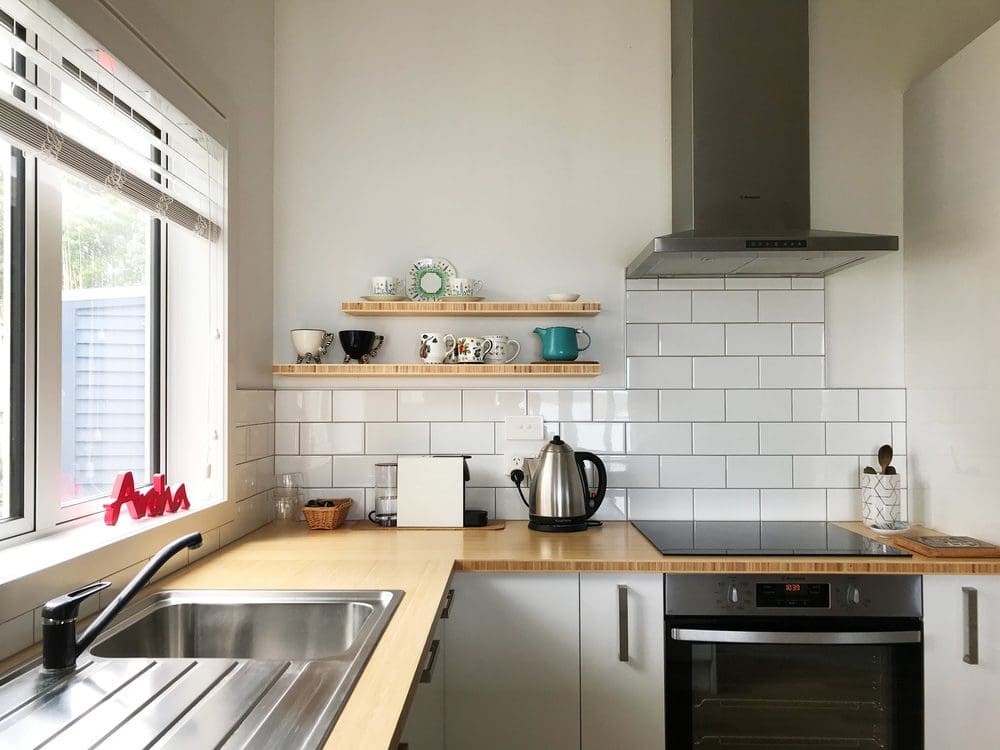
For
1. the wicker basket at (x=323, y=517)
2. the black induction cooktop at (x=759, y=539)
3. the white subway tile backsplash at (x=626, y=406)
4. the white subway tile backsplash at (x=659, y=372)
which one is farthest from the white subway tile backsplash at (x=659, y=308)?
the wicker basket at (x=323, y=517)

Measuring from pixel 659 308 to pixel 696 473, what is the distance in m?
0.59

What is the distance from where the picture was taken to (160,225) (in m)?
2.17

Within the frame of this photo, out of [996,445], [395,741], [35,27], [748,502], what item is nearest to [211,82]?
[35,27]

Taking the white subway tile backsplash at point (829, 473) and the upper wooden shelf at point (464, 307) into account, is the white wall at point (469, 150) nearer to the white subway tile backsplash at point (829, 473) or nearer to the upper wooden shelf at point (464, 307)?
the upper wooden shelf at point (464, 307)

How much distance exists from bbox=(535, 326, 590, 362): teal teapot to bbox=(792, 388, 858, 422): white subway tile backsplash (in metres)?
0.81

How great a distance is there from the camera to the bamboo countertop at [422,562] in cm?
160

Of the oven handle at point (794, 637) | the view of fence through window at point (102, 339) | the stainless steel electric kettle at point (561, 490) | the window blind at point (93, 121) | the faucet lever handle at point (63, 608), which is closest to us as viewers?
the faucet lever handle at point (63, 608)

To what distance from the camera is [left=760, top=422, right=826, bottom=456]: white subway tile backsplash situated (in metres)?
2.58

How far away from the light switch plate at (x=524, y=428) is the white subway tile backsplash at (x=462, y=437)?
64 mm

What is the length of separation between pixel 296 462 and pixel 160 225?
3.01 ft

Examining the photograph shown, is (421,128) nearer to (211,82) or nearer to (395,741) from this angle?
(211,82)

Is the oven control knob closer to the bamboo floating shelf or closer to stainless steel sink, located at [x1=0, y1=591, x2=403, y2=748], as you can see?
the bamboo floating shelf

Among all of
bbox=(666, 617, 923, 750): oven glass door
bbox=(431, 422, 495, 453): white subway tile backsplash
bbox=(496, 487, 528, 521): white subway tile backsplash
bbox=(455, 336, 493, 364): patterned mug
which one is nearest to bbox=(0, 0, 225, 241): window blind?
bbox=(455, 336, 493, 364): patterned mug

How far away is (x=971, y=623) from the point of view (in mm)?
1953
